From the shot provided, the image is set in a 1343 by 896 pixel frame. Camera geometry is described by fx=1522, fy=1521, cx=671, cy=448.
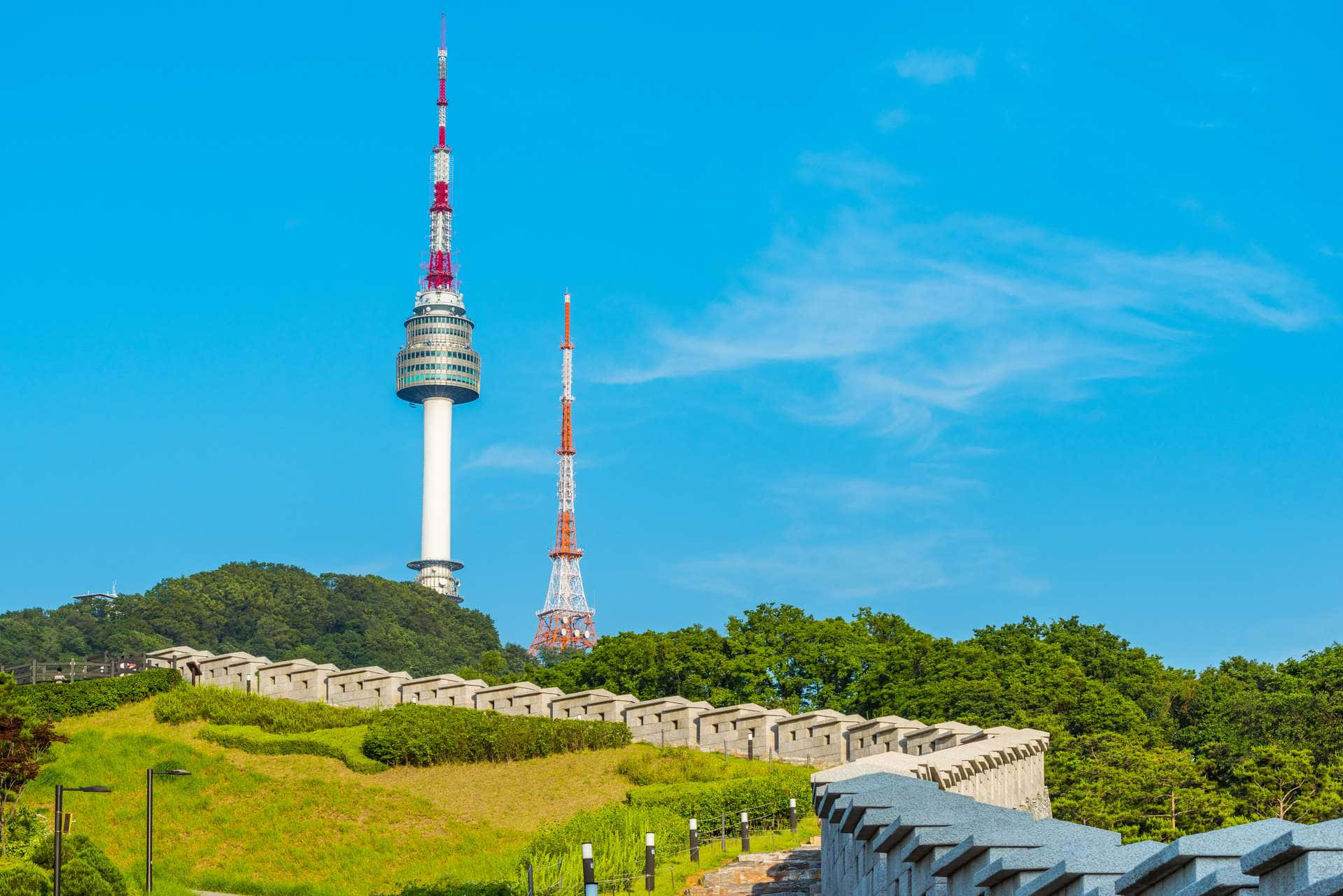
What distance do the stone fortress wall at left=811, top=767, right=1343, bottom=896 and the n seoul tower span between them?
147964 millimetres

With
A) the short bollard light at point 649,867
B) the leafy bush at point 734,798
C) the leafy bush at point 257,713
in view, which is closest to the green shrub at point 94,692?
the leafy bush at point 257,713

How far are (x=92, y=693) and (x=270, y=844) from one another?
16.1m

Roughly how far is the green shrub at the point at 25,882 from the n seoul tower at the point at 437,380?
13285 cm

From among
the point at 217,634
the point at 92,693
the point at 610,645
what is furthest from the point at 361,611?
the point at 92,693

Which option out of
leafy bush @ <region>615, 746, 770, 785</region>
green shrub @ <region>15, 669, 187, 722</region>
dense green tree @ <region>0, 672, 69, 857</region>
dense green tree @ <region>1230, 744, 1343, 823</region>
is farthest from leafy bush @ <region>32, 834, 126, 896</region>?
dense green tree @ <region>1230, 744, 1343, 823</region>

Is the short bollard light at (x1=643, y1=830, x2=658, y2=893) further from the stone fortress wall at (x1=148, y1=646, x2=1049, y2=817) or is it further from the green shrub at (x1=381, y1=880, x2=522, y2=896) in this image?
the stone fortress wall at (x1=148, y1=646, x2=1049, y2=817)

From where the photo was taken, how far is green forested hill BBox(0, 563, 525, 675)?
112m

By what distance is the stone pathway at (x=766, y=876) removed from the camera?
57.9ft

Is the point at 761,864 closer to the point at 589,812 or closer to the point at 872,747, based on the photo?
the point at 589,812

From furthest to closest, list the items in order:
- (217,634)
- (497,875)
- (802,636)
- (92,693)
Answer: (217,634)
(802,636)
(92,693)
(497,875)

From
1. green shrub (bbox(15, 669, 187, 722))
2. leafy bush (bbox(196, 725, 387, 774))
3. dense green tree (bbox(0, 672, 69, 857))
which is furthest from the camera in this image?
green shrub (bbox(15, 669, 187, 722))

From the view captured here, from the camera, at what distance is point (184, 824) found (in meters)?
33.8

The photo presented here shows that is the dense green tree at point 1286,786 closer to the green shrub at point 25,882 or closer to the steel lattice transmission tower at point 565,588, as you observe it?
the green shrub at point 25,882

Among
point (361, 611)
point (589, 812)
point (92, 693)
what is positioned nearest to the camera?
point (589, 812)
